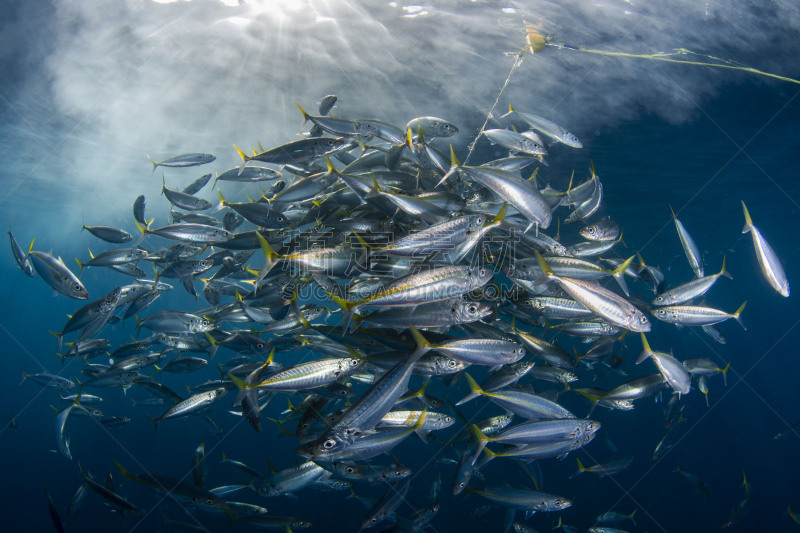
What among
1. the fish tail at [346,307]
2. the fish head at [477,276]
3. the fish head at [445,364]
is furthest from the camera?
the fish head at [445,364]

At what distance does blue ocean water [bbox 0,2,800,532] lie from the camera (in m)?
8.33

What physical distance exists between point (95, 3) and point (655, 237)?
95.3ft

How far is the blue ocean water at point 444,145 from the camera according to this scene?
833 cm

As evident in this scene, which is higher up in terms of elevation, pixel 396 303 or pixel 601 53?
pixel 601 53

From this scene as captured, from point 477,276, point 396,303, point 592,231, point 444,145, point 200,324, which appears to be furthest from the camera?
point 444,145

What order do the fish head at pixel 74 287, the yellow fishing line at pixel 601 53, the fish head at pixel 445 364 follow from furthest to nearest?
the yellow fishing line at pixel 601 53 < the fish head at pixel 74 287 < the fish head at pixel 445 364

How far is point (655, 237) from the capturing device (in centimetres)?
2350

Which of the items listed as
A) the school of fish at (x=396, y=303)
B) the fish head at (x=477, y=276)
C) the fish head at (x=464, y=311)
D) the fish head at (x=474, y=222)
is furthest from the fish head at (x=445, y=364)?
the fish head at (x=474, y=222)

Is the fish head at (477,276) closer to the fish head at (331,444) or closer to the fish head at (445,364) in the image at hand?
the fish head at (445,364)

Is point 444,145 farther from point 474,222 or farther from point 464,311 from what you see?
point 464,311

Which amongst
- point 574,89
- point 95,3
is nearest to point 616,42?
point 574,89

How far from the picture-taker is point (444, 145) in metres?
11.9

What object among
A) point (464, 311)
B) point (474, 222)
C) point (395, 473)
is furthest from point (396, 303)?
point (395, 473)

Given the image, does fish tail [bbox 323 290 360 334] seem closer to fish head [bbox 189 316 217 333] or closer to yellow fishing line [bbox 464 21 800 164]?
fish head [bbox 189 316 217 333]
